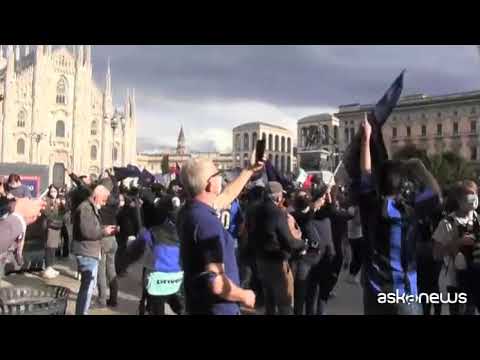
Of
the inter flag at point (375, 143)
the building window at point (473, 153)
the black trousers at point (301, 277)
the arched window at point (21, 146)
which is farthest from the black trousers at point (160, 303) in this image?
the arched window at point (21, 146)

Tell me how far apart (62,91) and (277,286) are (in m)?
63.0

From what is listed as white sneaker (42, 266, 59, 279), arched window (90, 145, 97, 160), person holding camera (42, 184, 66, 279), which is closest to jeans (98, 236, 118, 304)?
white sneaker (42, 266, 59, 279)

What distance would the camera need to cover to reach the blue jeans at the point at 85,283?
17.0 feet

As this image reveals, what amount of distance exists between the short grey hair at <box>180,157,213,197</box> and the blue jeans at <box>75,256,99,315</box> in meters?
2.93

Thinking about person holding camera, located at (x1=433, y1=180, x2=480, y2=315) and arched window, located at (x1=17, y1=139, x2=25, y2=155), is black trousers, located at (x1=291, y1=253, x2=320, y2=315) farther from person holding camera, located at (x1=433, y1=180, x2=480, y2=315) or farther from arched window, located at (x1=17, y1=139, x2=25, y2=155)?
arched window, located at (x1=17, y1=139, x2=25, y2=155)

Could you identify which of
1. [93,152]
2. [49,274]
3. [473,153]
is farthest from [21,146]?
[49,274]

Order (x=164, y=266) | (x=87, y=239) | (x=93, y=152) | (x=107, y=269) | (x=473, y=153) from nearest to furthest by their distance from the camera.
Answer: (x=164, y=266) → (x=87, y=239) → (x=107, y=269) → (x=473, y=153) → (x=93, y=152)

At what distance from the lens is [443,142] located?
37844 millimetres

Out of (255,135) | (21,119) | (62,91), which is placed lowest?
(255,135)

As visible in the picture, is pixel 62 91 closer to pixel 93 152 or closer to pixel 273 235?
pixel 93 152

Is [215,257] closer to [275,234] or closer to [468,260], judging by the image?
[275,234]

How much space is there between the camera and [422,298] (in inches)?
162
